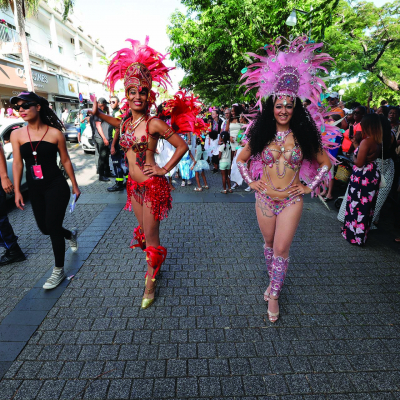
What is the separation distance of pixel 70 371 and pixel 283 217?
2.23 metres

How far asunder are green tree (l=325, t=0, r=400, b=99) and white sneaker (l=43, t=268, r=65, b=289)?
18.5 m

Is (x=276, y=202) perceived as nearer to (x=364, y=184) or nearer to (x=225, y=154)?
(x=364, y=184)

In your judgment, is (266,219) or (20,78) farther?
(20,78)

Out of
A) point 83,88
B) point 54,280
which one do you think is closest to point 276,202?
point 54,280

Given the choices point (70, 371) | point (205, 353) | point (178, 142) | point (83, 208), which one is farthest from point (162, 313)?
point (83, 208)

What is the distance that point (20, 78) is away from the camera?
61.6ft

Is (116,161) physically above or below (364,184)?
below

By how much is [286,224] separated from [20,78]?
876 inches

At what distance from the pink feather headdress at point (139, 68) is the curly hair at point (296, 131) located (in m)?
1.14

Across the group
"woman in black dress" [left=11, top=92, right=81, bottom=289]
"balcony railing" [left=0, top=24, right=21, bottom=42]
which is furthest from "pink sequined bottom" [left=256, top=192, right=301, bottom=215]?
"balcony railing" [left=0, top=24, right=21, bottom=42]

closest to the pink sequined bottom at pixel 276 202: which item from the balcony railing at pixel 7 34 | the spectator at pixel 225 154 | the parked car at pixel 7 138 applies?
the spectator at pixel 225 154

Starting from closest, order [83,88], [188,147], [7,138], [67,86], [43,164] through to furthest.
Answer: [188,147], [43,164], [7,138], [67,86], [83,88]

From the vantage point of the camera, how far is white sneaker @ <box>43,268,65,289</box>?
3.28 metres

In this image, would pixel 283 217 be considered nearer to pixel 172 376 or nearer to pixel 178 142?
pixel 178 142
